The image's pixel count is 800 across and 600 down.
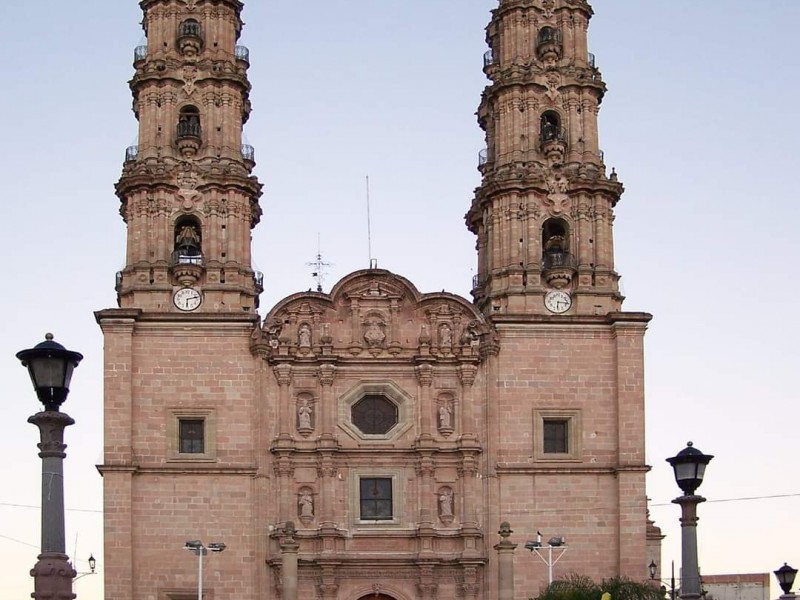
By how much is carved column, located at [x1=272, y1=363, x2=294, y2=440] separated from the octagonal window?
1938mm

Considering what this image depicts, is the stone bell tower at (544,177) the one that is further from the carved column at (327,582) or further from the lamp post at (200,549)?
the lamp post at (200,549)

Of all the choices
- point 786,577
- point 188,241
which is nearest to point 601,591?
point 786,577

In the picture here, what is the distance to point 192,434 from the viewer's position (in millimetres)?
47594

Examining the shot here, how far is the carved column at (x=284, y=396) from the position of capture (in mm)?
47688

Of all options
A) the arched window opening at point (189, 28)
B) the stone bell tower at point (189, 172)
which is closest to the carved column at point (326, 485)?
the stone bell tower at point (189, 172)

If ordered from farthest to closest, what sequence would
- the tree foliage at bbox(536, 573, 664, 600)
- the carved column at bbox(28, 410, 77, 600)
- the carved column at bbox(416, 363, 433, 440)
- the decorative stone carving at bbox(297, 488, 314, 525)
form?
the carved column at bbox(416, 363, 433, 440) → the decorative stone carving at bbox(297, 488, 314, 525) → the tree foliage at bbox(536, 573, 664, 600) → the carved column at bbox(28, 410, 77, 600)

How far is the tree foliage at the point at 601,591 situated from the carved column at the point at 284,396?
11054 mm

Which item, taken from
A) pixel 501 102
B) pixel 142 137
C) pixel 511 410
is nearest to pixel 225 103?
pixel 142 137

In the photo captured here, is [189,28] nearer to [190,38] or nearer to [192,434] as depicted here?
[190,38]

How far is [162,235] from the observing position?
48656 mm

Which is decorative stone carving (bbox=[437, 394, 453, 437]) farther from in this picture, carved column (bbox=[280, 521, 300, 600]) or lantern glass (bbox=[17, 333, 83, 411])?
lantern glass (bbox=[17, 333, 83, 411])

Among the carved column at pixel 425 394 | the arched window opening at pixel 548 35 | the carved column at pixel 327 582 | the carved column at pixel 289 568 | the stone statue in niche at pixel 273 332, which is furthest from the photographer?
the arched window opening at pixel 548 35

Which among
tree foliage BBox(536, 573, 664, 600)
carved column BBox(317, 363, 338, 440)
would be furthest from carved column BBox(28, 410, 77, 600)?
carved column BBox(317, 363, 338, 440)

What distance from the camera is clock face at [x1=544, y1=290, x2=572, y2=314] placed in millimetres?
49250
